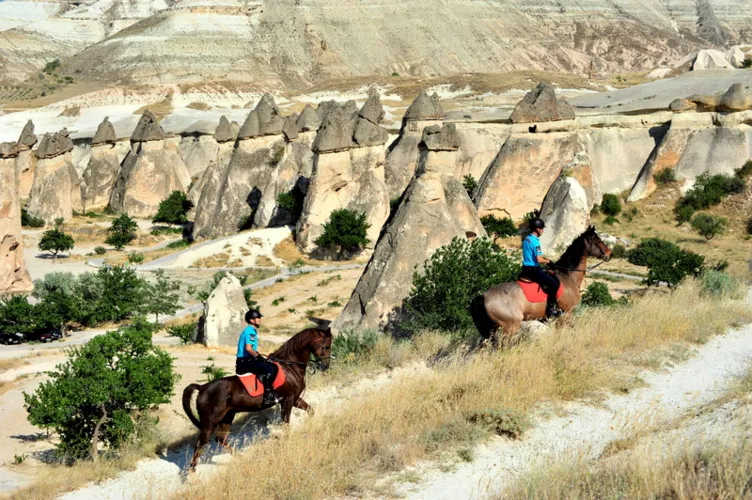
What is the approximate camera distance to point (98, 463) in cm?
761

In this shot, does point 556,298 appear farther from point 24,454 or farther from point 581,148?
point 581,148

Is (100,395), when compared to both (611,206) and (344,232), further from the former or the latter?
(611,206)

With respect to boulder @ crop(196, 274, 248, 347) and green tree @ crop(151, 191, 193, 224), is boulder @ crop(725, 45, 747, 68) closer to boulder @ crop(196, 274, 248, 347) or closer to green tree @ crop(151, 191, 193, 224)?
green tree @ crop(151, 191, 193, 224)

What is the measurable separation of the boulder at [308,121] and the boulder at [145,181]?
6765mm

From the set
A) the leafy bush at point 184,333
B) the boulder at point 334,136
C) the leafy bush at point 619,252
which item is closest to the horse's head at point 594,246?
the leafy bush at point 184,333

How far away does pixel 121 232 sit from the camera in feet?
89.8

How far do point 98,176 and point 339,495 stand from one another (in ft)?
104

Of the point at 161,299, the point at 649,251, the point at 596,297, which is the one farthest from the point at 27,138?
the point at 596,297

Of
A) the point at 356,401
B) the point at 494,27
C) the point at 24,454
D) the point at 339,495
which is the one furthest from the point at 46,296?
the point at 494,27

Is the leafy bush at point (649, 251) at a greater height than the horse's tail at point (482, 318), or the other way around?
the horse's tail at point (482, 318)

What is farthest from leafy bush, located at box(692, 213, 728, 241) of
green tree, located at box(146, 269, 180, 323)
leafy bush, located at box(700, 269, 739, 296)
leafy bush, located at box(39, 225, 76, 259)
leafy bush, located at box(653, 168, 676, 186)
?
leafy bush, located at box(39, 225, 76, 259)

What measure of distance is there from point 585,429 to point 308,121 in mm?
24285

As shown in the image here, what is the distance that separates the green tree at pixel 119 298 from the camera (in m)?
17.0

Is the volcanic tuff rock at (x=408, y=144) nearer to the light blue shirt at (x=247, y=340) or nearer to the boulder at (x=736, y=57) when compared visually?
the light blue shirt at (x=247, y=340)
